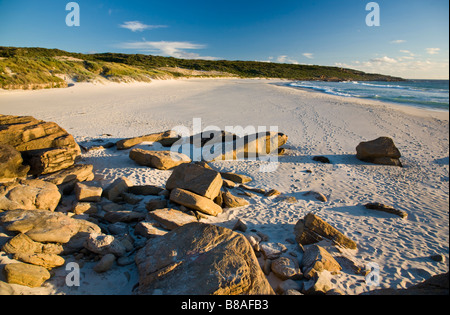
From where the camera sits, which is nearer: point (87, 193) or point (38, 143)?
point (87, 193)

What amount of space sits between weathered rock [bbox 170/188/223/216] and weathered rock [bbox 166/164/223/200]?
0.71 feet

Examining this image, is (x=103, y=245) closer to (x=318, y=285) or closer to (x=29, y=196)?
(x=29, y=196)

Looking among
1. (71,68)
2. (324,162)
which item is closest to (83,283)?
(324,162)

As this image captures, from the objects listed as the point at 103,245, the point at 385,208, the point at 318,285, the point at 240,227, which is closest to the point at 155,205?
the point at 103,245

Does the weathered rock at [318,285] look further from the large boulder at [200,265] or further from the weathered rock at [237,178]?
the weathered rock at [237,178]

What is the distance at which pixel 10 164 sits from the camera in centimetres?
598

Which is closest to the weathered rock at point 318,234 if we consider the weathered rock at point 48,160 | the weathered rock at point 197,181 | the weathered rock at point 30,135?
the weathered rock at point 197,181

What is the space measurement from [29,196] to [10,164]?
1904 mm

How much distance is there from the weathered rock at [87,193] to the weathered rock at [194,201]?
1.72 m

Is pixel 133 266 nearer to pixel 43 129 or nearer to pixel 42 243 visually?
pixel 42 243

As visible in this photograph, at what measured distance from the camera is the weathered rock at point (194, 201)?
5383 millimetres

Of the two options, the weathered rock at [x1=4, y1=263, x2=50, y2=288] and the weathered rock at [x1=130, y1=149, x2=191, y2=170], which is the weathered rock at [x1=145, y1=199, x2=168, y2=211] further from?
the weathered rock at [x1=130, y1=149, x2=191, y2=170]
